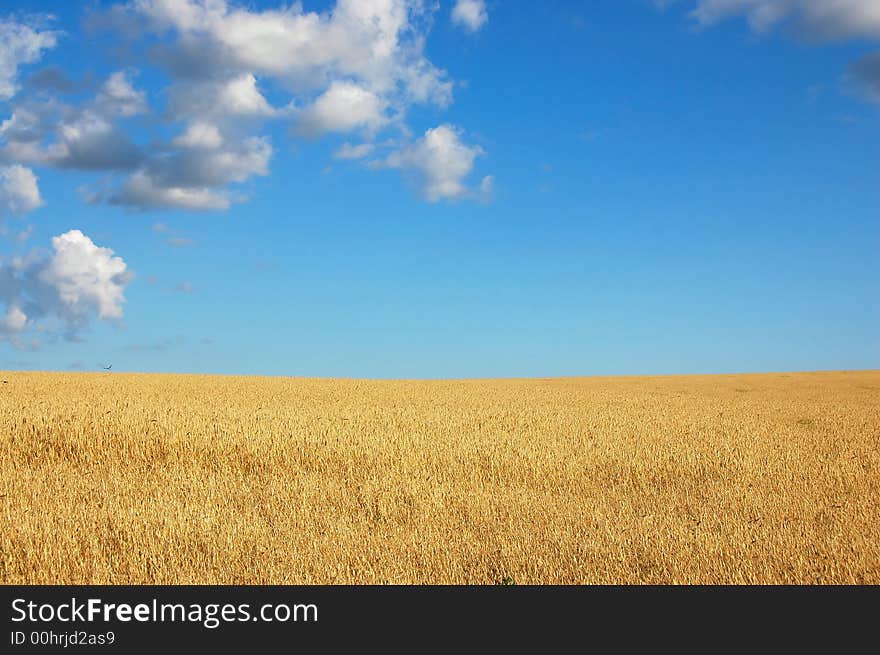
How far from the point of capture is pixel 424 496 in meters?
11.1

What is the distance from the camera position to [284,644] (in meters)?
5.81

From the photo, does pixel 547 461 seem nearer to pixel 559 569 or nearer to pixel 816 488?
pixel 816 488

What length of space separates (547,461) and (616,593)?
6.78 metres

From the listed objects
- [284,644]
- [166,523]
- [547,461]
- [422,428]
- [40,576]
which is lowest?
[284,644]

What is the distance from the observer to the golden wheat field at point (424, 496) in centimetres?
782

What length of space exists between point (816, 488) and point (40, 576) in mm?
11812

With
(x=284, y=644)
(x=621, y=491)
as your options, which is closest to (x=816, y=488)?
(x=621, y=491)

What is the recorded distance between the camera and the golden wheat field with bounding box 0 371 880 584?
782 centimetres

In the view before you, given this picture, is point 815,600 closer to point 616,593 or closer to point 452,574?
point 616,593

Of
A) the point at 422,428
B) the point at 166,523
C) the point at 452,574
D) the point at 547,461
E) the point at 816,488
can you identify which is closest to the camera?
the point at 452,574

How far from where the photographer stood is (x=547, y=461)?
1359cm

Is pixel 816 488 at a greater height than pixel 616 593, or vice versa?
pixel 816 488

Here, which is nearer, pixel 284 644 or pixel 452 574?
pixel 284 644

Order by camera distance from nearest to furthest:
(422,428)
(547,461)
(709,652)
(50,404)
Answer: (709,652), (547,461), (422,428), (50,404)
